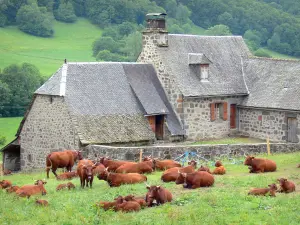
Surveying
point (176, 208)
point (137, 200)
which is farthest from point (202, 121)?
point (176, 208)

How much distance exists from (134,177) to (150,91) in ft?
56.7

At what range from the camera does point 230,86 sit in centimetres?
4591

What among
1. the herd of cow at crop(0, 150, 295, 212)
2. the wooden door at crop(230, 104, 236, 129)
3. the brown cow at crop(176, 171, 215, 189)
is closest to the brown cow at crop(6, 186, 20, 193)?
the herd of cow at crop(0, 150, 295, 212)


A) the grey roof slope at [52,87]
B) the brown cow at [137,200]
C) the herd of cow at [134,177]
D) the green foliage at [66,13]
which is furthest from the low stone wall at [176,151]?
the green foliage at [66,13]

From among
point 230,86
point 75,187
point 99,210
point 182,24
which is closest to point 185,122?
point 230,86

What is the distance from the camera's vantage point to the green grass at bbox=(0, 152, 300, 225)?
70.1 feet

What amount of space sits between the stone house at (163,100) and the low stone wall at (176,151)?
2714 millimetres

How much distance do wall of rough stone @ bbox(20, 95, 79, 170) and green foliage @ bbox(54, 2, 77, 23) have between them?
3179 inches

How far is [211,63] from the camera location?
46.1m

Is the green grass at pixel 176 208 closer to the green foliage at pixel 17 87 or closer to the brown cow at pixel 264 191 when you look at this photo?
the brown cow at pixel 264 191

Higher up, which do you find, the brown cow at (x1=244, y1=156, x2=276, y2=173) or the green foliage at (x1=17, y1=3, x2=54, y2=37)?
the green foliage at (x1=17, y1=3, x2=54, y2=37)

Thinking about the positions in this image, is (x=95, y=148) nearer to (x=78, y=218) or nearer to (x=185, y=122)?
(x=185, y=122)

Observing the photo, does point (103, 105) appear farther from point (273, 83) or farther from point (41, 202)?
point (41, 202)

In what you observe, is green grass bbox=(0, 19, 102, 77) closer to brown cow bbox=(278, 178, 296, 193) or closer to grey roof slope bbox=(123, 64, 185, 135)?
grey roof slope bbox=(123, 64, 185, 135)
